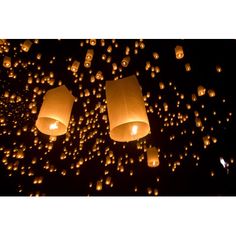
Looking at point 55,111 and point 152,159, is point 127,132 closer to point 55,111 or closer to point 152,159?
point 55,111

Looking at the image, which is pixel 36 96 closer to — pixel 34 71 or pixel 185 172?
pixel 34 71

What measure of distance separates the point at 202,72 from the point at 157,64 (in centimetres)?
77

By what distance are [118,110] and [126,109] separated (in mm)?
52

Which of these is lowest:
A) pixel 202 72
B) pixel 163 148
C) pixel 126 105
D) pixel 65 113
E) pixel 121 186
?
pixel 126 105

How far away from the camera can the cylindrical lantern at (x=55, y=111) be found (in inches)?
67.9

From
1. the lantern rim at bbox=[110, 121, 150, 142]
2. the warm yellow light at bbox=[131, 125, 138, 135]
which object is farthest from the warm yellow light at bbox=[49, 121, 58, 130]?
the warm yellow light at bbox=[131, 125, 138, 135]

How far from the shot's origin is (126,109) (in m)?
1.50

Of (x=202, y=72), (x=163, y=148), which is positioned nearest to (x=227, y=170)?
(x=163, y=148)

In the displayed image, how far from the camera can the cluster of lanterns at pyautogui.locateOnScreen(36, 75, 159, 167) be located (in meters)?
1.50

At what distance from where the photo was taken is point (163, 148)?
18.2 ft

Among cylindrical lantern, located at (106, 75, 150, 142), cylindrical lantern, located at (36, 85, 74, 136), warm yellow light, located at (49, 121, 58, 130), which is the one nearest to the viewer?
cylindrical lantern, located at (106, 75, 150, 142)

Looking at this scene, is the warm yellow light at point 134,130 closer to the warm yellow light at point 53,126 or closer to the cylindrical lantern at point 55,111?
the cylindrical lantern at point 55,111

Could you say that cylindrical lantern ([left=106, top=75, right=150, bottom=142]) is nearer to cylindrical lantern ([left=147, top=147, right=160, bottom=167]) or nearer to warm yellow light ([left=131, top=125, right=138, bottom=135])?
warm yellow light ([left=131, top=125, right=138, bottom=135])

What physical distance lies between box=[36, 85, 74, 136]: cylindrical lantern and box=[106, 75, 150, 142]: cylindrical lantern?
33 centimetres
